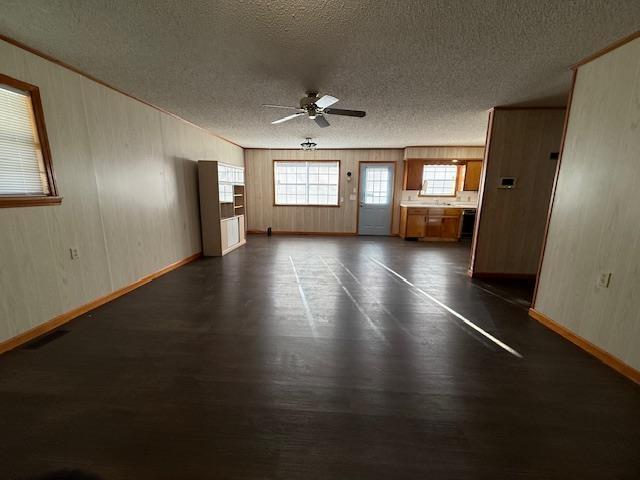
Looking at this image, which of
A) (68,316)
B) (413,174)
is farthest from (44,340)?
(413,174)

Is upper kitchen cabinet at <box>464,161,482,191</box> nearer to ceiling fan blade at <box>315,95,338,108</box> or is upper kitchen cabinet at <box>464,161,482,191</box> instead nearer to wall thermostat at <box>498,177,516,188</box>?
wall thermostat at <box>498,177,516,188</box>

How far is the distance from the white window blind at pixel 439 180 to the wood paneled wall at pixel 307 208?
711 mm

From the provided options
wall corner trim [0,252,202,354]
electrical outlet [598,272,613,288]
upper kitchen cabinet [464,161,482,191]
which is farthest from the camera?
upper kitchen cabinet [464,161,482,191]

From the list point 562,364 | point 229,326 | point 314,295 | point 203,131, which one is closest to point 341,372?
point 229,326

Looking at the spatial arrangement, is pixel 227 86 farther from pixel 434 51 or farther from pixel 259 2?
pixel 434 51

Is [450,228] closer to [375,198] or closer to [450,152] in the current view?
[450,152]

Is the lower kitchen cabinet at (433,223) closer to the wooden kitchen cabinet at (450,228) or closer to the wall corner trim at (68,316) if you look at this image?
the wooden kitchen cabinet at (450,228)

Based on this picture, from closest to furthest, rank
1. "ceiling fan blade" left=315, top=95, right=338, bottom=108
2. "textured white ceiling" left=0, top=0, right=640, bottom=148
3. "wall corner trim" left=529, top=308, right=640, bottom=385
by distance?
"textured white ceiling" left=0, top=0, right=640, bottom=148, "wall corner trim" left=529, top=308, right=640, bottom=385, "ceiling fan blade" left=315, top=95, right=338, bottom=108

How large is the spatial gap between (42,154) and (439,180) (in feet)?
25.0

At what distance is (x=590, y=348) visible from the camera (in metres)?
2.10

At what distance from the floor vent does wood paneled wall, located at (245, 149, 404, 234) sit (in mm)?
5556

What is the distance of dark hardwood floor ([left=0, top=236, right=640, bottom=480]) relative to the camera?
1241mm

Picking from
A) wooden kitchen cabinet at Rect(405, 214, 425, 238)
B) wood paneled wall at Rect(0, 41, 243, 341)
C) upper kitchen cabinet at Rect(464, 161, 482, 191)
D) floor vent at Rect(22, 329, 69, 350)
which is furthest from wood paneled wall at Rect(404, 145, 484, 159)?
floor vent at Rect(22, 329, 69, 350)

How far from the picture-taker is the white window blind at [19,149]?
2.06 meters
